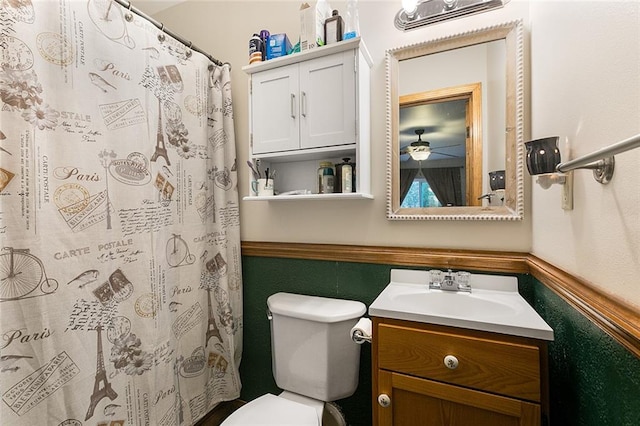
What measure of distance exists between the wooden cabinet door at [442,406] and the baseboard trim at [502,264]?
34 centimetres

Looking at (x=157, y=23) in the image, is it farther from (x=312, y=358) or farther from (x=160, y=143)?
(x=312, y=358)

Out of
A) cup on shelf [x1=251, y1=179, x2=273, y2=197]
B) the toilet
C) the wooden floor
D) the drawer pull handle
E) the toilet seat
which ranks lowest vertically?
the wooden floor

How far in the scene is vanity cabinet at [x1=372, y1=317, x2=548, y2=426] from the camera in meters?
0.81

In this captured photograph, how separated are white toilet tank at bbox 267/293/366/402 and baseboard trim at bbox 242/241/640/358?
0.26m

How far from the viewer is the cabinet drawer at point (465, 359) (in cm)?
82

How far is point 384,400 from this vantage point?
3.14 feet

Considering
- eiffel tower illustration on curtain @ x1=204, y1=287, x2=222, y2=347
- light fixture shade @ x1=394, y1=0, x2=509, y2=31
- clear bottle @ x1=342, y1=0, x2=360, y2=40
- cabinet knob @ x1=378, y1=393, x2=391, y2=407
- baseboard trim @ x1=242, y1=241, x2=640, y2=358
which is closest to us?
baseboard trim @ x1=242, y1=241, x2=640, y2=358

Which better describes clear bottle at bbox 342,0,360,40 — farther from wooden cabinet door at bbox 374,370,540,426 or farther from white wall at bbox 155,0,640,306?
wooden cabinet door at bbox 374,370,540,426

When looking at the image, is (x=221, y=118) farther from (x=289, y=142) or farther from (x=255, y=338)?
(x=255, y=338)

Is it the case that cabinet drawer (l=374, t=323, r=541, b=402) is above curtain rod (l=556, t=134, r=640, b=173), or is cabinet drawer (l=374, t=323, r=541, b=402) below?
below

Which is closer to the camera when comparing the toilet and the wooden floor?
the toilet

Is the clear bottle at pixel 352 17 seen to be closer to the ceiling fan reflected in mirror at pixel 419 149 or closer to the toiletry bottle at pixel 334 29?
the toiletry bottle at pixel 334 29

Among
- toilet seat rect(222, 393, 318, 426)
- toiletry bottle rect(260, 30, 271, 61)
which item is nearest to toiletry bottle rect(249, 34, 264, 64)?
toiletry bottle rect(260, 30, 271, 61)

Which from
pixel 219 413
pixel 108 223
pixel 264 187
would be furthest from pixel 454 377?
pixel 219 413
